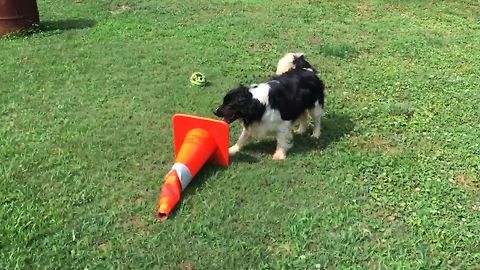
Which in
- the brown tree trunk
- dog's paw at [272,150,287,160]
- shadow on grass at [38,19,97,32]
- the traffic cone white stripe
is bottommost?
shadow on grass at [38,19,97,32]

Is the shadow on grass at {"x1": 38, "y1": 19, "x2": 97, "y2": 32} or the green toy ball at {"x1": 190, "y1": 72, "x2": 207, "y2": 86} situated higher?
the green toy ball at {"x1": 190, "y1": 72, "x2": 207, "y2": 86}

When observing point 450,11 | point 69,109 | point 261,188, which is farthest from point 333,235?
point 450,11

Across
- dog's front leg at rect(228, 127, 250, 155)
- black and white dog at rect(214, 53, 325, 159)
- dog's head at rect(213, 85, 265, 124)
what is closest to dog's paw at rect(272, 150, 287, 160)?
black and white dog at rect(214, 53, 325, 159)

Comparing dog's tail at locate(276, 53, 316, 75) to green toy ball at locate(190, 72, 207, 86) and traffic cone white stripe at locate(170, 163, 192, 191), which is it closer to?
green toy ball at locate(190, 72, 207, 86)

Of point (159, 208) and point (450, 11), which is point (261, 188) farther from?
point (450, 11)

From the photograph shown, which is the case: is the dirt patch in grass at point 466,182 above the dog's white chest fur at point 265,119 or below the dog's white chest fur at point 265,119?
below

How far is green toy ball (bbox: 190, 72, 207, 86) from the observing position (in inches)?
276

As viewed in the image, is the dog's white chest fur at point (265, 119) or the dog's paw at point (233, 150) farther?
the dog's paw at point (233, 150)

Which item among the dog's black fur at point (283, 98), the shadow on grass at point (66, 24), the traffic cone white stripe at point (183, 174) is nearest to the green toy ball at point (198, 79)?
the dog's black fur at point (283, 98)

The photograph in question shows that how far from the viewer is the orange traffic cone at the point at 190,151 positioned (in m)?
4.48

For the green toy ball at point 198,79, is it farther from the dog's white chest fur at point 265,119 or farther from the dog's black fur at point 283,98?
the dog's white chest fur at point 265,119

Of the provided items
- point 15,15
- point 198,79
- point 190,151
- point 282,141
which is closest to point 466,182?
point 282,141

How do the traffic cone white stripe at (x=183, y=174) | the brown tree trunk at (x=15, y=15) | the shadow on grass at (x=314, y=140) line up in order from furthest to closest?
the brown tree trunk at (x=15, y=15)
the shadow on grass at (x=314, y=140)
the traffic cone white stripe at (x=183, y=174)

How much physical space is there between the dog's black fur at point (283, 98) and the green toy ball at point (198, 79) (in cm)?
152
